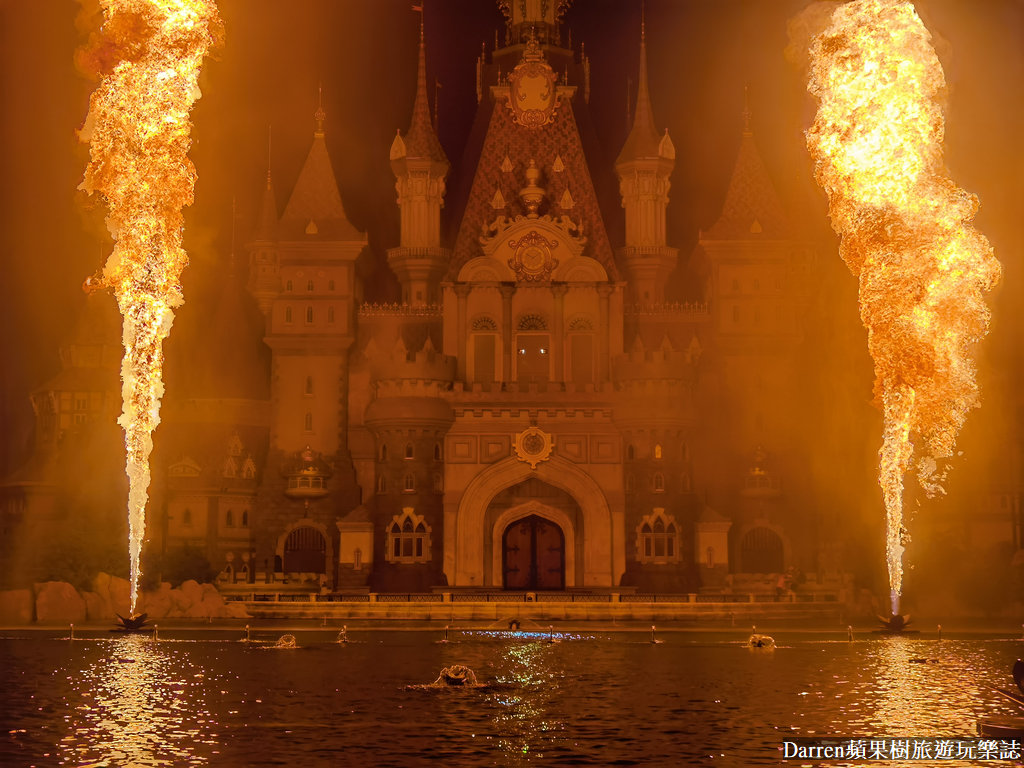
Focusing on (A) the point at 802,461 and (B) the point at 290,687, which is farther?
(A) the point at 802,461

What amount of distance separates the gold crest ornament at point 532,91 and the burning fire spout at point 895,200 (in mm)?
21604

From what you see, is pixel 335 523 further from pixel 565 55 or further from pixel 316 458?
pixel 565 55

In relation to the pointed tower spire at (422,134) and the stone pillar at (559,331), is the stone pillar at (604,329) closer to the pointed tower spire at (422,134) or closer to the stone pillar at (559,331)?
the stone pillar at (559,331)

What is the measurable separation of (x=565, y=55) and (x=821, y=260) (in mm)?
16254

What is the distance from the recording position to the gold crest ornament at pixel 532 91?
68688 mm

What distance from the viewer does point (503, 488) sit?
213 feet

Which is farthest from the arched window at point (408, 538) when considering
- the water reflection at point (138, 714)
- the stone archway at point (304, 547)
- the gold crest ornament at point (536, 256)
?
the water reflection at point (138, 714)

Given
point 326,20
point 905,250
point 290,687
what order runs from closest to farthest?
point 290,687, point 905,250, point 326,20

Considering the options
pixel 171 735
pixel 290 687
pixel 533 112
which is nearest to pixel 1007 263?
pixel 533 112

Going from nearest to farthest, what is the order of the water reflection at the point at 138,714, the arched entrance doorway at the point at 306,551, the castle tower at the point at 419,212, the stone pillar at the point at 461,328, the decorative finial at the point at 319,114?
the water reflection at the point at 138,714 → the arched entrance doorway at the point at 306,551 → the stone pillar at the point at 461,328 → the castle tower at the point at 419,212 → the decorative finial at the point at 319,114

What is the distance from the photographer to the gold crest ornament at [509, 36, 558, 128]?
225 feet

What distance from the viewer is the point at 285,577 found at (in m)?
63.2

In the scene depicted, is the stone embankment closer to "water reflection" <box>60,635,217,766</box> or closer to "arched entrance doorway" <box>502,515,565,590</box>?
"water reflection" <box>60,635,217,766</box>

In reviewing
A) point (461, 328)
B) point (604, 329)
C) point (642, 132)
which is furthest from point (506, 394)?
point (642, 132)
